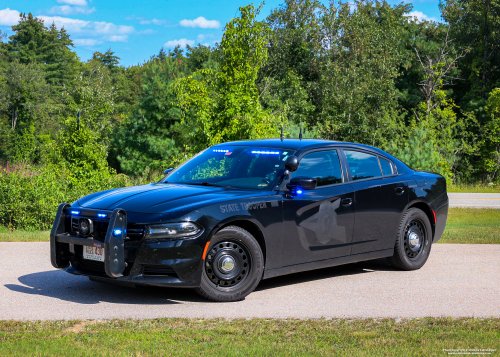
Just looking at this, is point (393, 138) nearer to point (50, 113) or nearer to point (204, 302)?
point (204, 302)

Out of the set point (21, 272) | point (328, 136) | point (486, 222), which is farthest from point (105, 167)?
point (328, 136)

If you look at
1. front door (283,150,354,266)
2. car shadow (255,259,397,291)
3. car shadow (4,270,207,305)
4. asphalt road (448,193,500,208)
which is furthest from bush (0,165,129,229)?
asphalt road (448,193,500,208)

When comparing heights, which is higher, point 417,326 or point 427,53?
point 427,53

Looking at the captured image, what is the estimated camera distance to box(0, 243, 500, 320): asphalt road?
18.8 feet

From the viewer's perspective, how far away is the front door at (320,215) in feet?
21.5

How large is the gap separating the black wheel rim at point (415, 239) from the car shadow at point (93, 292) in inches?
121

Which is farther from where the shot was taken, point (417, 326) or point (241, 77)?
point (241, 77)

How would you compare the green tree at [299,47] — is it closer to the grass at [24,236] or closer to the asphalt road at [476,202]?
the asphalt road at [476,202]

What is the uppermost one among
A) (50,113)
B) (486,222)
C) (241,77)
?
(50,113)

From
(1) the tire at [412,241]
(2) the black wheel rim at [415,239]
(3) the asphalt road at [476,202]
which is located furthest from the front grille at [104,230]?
(3) the asphalt road at [476,202]

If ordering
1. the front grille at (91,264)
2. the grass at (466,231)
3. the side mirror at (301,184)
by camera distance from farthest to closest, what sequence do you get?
the grass at (466,231) → the side mirror at (301,184) → the front grille at (91,264)

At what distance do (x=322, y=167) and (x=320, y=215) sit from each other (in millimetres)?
639

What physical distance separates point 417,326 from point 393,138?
117ft

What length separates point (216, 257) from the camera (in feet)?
19.7
